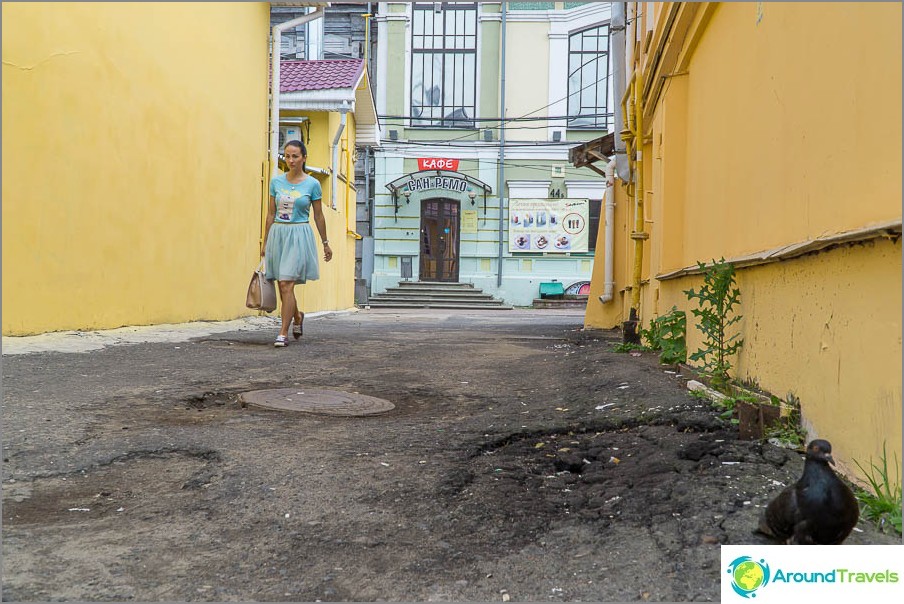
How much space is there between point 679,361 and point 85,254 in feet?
14.6

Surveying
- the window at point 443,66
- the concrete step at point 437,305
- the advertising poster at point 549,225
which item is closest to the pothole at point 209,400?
the concrete step at point 437,305

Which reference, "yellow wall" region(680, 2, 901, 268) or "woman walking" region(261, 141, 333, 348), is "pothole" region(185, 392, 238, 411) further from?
"yellow wall" region(680, 2, 901, 268)

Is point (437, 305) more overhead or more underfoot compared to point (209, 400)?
more underfoot

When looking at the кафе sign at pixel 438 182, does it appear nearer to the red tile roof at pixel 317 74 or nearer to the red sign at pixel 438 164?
the red sign at pixel 438 164

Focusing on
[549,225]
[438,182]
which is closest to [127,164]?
[438,182]

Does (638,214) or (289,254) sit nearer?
(289,254)

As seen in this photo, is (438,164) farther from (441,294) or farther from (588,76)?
(588,76)

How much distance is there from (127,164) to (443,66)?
18474 mm

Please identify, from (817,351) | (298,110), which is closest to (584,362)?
(817,351)

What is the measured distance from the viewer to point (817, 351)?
266 cm

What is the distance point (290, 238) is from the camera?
6.81 m

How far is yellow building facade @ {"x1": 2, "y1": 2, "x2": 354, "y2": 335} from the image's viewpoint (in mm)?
5465

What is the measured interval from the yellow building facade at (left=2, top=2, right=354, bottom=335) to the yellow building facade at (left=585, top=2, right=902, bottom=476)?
4.37 m

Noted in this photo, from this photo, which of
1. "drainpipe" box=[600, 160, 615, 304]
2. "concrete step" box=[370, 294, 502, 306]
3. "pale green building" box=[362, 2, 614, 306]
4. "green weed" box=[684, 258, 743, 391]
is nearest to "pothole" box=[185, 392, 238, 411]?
"green weed" box=[684, 258, 743, 391]
